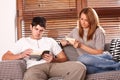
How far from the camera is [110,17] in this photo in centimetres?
405

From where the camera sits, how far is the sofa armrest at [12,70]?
2.87 m

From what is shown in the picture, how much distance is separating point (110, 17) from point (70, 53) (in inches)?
38.9

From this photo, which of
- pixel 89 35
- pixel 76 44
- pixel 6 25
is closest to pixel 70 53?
pixel 76 44

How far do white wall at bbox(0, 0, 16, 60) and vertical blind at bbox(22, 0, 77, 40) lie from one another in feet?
0.57

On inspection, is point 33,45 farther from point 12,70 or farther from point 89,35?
point 89,35

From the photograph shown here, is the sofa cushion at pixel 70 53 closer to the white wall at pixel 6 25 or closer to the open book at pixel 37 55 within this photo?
the open book at pixel 37 55

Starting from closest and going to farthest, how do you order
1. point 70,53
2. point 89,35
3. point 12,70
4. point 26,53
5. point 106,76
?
point 106,76
point 12,70
point 26,53
point 89,35
point 70,53

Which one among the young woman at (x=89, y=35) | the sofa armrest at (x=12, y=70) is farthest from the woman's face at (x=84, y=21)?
the sofa armrest at (x=12, y=70)

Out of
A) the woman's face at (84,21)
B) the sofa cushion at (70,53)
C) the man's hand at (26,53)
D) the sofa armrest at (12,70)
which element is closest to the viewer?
the sofa armrest at (12,70)

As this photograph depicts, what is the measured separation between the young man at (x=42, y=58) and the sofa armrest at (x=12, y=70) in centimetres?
9

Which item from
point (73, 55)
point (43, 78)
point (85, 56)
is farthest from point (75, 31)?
point (43, 78)

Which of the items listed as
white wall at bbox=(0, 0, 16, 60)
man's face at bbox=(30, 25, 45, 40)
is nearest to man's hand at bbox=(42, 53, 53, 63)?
man's face at bbox=(30, 25, 45, 40)

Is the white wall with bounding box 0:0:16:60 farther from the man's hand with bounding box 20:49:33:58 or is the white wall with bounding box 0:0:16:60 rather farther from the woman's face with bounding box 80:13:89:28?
the woman's face with bounding box 80:13:89:28

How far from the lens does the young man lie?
273 centimetres
